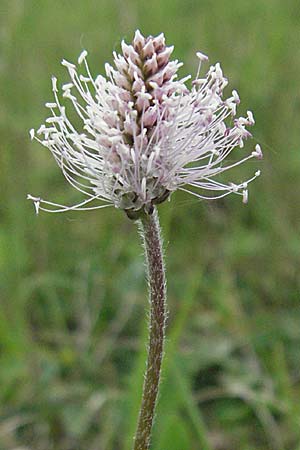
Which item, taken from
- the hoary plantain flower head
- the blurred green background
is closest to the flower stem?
the hoary plantain flower head

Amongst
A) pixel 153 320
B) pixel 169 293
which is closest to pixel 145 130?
pixel 153 320

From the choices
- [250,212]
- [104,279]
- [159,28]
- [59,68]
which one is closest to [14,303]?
[104,279]

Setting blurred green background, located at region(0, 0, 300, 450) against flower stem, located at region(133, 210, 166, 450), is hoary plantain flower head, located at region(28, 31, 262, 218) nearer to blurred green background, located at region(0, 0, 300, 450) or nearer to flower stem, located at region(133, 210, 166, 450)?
flower stem, located at region(133, 210, 166, 450)

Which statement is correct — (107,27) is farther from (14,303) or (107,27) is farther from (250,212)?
(14,303)

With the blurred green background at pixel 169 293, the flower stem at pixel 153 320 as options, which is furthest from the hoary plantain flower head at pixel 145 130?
the blurred green background at pixel 169 293

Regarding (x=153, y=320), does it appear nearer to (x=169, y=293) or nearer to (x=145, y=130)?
(x=145, y=130)
